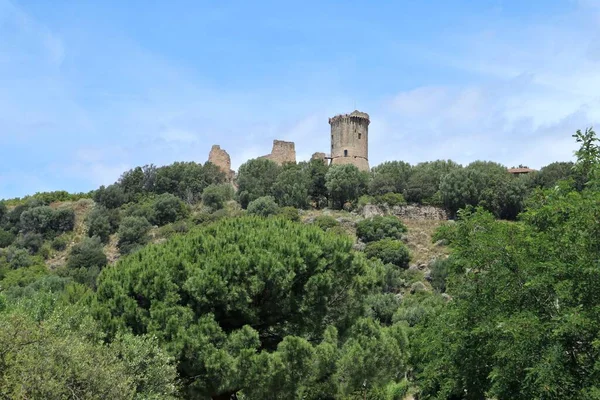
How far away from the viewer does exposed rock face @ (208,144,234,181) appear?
8119cm

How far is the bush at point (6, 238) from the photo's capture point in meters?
Result: 67.7

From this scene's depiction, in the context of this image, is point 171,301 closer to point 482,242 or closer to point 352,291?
point 352,291

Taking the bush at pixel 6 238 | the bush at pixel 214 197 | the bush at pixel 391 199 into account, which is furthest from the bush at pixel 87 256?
the bush at pixel 391 199

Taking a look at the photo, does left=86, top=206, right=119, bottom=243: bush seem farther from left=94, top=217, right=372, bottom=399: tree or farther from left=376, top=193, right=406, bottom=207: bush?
left=94, top=217, right=372, bottom=399: tree

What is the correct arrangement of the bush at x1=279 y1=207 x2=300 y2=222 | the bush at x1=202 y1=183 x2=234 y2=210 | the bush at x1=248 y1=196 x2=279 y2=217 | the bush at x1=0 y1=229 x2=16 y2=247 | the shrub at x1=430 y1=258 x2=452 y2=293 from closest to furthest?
the shrub at x1=430 y1=258 x2=452 y2=293, the bush at x1=279 y1=207 x2=300 y2=222, the bush at x1=248 y1=196 x2=279 y2=217, the bush at x1=0 y1=229 x2=16 y2=247, the bush at x1=202 y1=183 x2=234 y2=210

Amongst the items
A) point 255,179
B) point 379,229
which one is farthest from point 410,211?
point 255,179

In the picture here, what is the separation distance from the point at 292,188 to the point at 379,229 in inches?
456

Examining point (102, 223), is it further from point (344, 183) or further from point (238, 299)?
point (238, 299)

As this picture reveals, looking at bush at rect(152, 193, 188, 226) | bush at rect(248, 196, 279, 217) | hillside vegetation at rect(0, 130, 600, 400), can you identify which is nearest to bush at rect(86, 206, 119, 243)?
bush at rect(152, 193, 188, 226)

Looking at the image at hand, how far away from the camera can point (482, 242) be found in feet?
54.1

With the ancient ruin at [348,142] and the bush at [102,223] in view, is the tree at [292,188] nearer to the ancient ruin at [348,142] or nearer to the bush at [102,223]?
the ancient ruin at [348,142]

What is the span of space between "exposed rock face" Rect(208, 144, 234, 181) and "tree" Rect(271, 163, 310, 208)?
12.2 metres

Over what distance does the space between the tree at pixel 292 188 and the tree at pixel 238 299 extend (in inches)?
1734

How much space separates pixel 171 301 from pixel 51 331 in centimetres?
532
